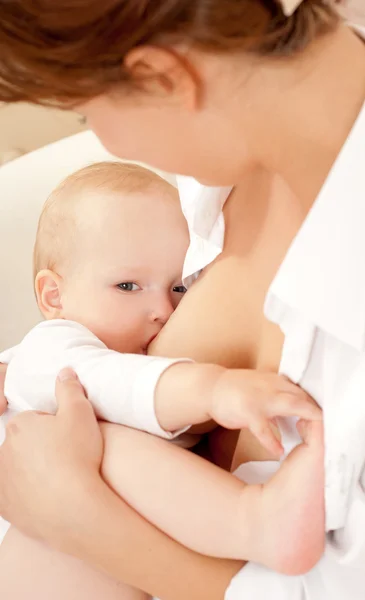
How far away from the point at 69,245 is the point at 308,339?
0.51 meters

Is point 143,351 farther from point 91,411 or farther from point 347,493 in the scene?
point 347,493

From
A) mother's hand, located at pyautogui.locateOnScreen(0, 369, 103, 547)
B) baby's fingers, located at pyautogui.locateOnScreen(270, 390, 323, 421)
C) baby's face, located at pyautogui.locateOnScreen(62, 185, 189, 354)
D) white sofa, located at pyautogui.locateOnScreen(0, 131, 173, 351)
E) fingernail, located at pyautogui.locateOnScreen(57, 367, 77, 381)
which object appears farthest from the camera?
white sofa, located at pyautogui.locateOnScreen(0, 131, 173, 351)

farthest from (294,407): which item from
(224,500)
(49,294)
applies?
(49,294)

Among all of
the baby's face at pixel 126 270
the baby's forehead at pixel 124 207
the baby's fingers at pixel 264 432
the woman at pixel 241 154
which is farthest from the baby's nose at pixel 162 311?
the baby's fingers at pixel 264 432

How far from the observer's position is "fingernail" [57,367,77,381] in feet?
2.74

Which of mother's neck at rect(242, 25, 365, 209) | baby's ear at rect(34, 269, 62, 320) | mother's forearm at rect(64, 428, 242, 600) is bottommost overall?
mother's forearm at rect(64, 428, 242, 600)

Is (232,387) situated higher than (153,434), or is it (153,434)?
(232,387)

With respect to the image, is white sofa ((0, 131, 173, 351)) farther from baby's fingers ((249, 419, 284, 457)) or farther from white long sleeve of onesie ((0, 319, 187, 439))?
baby's fingers ((249, 419, 284, 457))

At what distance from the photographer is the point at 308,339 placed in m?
0.63

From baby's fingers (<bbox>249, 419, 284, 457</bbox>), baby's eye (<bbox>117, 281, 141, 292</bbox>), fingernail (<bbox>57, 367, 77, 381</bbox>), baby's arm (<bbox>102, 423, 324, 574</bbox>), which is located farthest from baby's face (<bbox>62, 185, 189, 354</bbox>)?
baby's fingers (<bbox>249, 419, 284, 457</bbox>)

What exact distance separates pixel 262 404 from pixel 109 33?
0.34 meters

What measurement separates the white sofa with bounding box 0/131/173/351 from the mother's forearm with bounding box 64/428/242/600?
68cm

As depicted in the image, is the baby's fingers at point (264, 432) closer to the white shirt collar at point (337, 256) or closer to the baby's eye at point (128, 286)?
the white shirt collar at point (337, 256)

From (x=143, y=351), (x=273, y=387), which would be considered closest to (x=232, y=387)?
(x=273, y=387)
